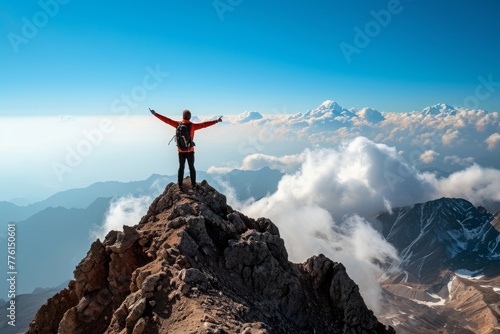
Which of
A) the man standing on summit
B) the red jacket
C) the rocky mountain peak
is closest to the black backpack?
the man standing on summit

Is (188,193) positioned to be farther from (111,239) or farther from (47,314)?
(47,314)

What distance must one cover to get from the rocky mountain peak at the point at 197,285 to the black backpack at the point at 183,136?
4440mm

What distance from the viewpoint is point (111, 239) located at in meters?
24.4

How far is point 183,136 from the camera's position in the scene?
2581 cm

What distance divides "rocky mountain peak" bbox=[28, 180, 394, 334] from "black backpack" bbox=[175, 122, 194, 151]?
4440 mm

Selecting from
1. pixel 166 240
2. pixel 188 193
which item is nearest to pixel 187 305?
pixel 166 240

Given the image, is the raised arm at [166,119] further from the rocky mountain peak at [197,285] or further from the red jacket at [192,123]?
the rocky mountain peak at [197,285]

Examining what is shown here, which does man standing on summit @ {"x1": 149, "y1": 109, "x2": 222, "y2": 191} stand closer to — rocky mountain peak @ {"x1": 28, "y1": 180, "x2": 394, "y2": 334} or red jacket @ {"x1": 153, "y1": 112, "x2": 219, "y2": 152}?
red jacket @ {"x1": 153, "y1": 112, "x2": 219, "y2": 152}

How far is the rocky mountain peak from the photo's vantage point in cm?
1691

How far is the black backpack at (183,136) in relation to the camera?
25844 mm

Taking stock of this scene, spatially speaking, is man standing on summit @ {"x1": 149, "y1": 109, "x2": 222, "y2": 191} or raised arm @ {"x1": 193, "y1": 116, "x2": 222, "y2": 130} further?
raised arm @ {"x1": 193, "y1": 116, "x2": 222, "y2": 130}

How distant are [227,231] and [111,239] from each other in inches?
326

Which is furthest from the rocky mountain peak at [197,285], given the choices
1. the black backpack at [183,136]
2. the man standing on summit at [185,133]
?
the black backpack at [183,136]

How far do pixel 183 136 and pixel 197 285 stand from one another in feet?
38.5
